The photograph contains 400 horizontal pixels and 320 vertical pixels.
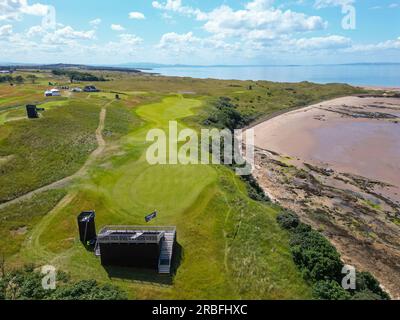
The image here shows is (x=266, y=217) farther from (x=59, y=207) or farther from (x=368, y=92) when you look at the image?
(x=368, y=92)

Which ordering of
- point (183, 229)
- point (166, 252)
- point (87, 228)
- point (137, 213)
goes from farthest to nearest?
point (137, 213) < point (183, 229) < point (87, 228) < point (166, 252)

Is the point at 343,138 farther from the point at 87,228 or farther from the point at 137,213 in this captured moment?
the point at 87,228

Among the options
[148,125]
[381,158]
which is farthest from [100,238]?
[381,158]

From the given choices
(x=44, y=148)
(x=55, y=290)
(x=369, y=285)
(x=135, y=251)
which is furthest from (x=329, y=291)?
(x=44, y=148)

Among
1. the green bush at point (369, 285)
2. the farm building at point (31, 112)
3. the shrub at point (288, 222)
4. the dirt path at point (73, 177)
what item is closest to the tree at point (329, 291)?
the green bush at point (369, 285)

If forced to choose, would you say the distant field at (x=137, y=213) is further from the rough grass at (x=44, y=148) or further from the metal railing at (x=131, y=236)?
the metal railing at (x=131, y=236)

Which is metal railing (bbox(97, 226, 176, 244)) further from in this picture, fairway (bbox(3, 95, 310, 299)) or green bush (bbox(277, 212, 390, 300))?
green bush (bbox(277, 212, 390, 300))

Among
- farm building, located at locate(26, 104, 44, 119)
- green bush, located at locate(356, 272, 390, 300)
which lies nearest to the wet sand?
green bush, located at locate(356, 272, 390, 300)
